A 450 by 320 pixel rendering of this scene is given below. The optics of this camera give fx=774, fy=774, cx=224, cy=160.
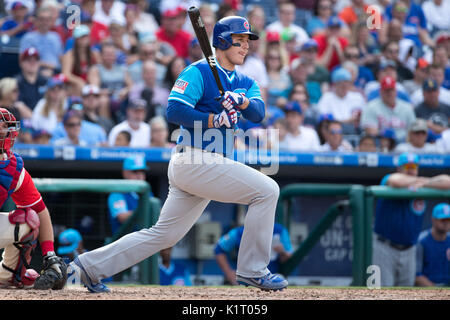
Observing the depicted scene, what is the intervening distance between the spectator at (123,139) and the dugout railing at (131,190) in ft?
4.22

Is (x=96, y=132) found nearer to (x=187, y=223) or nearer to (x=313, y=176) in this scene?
(x=313, y=176)

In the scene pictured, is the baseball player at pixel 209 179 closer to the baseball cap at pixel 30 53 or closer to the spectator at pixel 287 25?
the baseball cap at pixel 30 53

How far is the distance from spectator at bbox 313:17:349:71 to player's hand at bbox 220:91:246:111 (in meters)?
5.76

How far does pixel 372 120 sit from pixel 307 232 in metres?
1.79

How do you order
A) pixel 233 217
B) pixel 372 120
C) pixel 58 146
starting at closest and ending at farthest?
pixel 58 146 < pixel 233 217 < pixel 372 120

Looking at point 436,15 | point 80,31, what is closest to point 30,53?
point 80,31

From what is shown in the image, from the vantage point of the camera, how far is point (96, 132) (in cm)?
773

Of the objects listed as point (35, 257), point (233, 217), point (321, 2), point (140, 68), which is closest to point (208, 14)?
point (140, 68)

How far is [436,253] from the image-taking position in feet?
22.9

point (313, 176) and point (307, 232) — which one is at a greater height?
point (313, 176)

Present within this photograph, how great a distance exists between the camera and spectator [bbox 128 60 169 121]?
8344 millimetres

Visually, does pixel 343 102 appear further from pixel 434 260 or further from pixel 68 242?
pixel 68 242

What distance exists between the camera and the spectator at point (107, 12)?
960cm

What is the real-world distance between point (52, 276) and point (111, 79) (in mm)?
4580
